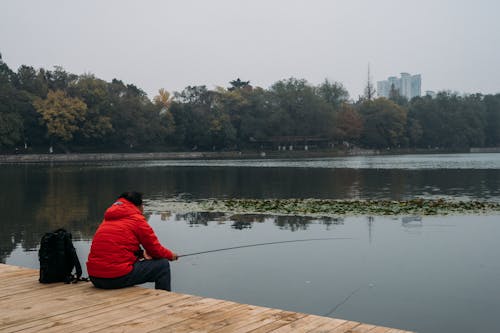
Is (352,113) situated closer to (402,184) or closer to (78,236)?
(402,184)

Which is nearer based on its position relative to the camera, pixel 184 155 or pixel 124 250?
pixel 124 250

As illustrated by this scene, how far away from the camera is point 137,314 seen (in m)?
5.30

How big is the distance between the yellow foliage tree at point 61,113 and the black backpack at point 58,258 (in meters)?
73.2

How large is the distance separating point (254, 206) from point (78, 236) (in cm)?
707

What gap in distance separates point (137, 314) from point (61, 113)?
74971 millimetres

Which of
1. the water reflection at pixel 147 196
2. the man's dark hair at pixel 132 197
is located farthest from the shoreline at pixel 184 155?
the man's dark hair at pixel 132 197

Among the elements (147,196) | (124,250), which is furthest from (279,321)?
(147,196)

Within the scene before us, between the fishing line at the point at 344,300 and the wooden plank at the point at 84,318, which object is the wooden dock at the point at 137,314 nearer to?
the wooden plank at the point at 84,318

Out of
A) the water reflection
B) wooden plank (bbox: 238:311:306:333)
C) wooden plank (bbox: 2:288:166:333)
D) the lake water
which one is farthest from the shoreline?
wooden plank (bbox: 238:311:306:333)

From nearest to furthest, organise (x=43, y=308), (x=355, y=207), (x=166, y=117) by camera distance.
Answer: (x=43, y=308) < (x=355, y=207) < (x=166, y=117)

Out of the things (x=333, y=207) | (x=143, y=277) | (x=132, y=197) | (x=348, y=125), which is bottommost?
(x=333, y=207)

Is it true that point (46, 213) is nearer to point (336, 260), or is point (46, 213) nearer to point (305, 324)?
point (336, 260)

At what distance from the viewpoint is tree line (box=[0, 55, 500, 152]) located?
77438 mm

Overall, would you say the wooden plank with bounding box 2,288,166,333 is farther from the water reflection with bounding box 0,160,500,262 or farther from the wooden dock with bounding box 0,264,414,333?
the water reflection with bounding box 0,160,500,262
